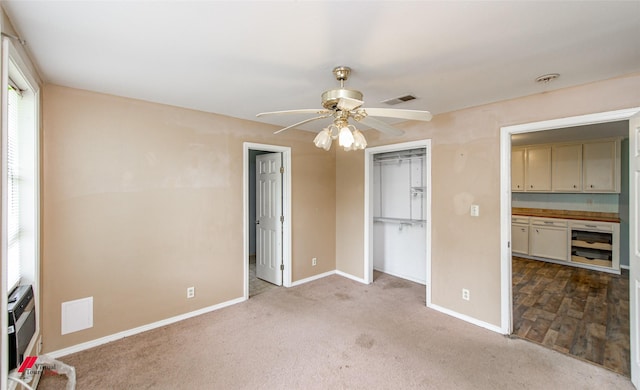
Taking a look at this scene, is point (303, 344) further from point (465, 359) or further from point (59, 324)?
point (59, 324)

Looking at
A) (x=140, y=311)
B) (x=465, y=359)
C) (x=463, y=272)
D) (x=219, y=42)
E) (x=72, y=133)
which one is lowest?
(x=465, y=359)

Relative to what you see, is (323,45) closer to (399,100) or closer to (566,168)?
(399,100)

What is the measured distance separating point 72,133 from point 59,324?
5.42ft

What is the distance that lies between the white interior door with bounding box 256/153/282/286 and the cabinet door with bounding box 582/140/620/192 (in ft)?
17.6

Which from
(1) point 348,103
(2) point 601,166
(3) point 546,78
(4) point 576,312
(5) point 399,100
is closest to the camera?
(1) point 348,103

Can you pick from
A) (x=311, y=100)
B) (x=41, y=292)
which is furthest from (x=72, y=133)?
(x=311, y=100)

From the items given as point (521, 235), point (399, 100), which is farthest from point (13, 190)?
point (521, 235)

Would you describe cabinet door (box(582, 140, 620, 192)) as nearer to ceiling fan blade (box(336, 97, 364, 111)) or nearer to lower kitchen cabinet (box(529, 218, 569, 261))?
lower kitchen cabinet (box(529, 218, 569, 261))

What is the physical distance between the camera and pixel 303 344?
8.50 ft

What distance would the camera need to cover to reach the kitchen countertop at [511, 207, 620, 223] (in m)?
4.77

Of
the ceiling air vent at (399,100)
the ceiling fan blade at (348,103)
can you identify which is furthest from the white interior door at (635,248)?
the ceiling fan blade at (348,103)

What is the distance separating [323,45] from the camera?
1.70 metres

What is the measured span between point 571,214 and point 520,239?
0.95 meters

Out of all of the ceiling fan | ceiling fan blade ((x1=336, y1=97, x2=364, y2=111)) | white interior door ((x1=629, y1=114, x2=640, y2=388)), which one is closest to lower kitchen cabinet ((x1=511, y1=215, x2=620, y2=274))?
white interior door ((x1=629, y1=114, x2=640, y2=388))
